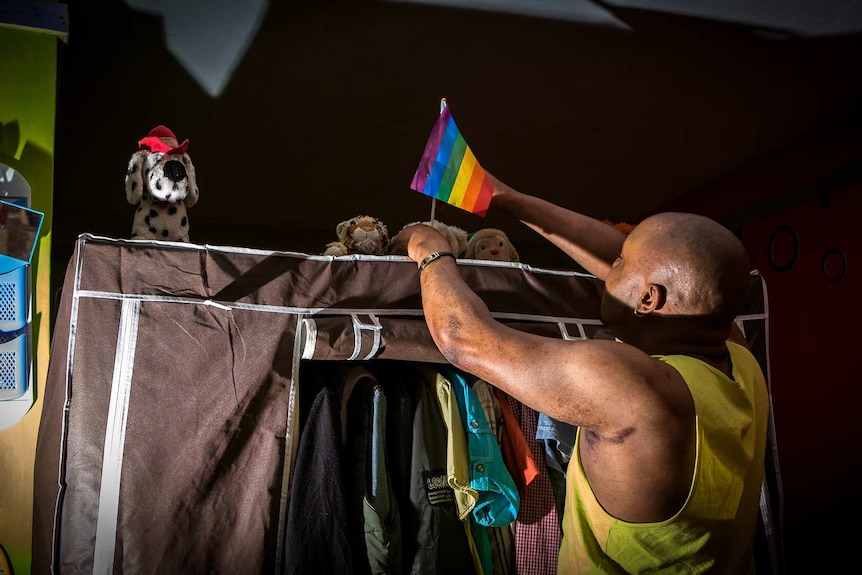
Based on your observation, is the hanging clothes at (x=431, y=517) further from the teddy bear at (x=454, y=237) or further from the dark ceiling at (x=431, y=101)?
the dark ceiling at (x=431, y=101)

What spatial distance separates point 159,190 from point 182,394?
0.52 metres

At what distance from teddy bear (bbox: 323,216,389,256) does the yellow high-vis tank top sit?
937 mm

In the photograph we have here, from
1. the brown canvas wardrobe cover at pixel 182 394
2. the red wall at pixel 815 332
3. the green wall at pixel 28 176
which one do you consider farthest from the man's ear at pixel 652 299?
the red wall at pixel 815 332

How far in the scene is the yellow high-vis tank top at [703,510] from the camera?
112 cm

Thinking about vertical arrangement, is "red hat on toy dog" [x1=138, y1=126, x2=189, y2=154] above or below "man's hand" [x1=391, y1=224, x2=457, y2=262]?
above

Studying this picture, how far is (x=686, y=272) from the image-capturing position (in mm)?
1204

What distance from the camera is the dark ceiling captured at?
2.29 meters

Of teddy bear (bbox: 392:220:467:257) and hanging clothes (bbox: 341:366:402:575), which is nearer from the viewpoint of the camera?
hanging clothes (bbox: 341:366:402:575)

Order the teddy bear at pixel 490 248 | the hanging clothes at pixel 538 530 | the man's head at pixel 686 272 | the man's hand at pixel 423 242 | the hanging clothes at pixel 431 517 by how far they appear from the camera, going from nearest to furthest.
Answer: the man's head at pixel 686 272 → the man's hand at pixel 423 242 → the hanging clothes at pixel 431 517 → the hanging clothes at pixel 538 530 → the teddy bear at pixel 490 248

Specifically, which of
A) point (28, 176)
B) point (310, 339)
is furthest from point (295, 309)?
point (28, 176)

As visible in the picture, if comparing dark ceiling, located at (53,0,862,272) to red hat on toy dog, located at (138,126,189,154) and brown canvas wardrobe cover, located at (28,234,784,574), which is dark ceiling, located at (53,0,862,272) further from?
brown canvas wardrobe cover, located at (28,234,784,574)

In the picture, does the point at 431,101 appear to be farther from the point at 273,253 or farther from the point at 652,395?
the point at 652,395

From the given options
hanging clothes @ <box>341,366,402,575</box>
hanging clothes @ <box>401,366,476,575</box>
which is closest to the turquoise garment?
hanging clothes @ <box>401,366,476,575</box>

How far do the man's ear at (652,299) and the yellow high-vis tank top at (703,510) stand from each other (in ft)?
0.33
